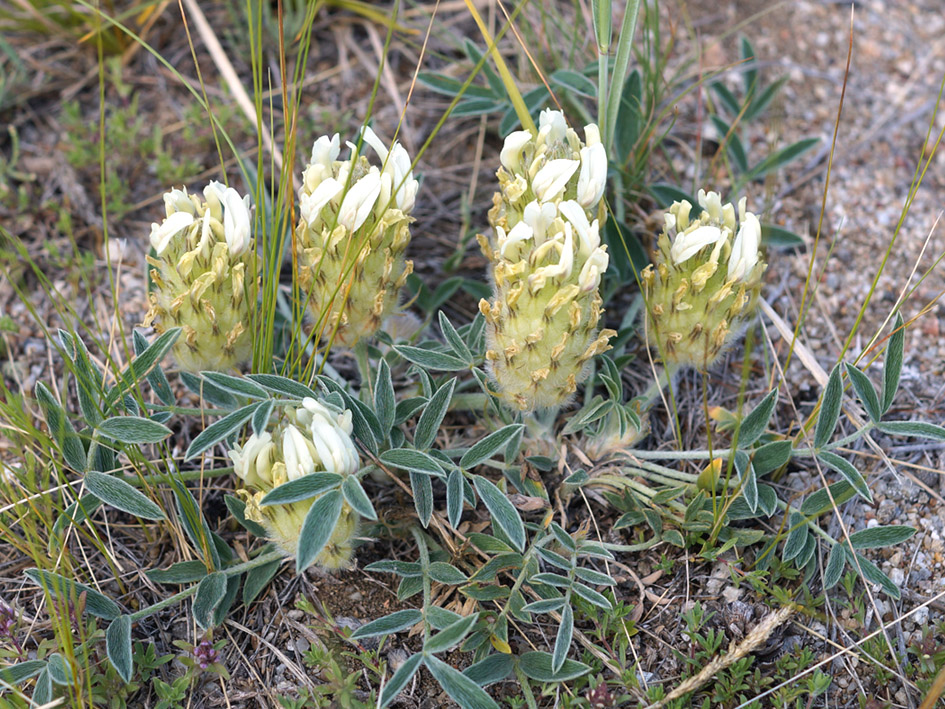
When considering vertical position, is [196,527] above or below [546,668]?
above

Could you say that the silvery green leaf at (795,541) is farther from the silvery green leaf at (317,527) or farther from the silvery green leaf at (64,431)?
the silvery green leaf at (64,431)

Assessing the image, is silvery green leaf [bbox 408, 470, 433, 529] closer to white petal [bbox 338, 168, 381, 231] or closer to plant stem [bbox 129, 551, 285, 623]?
plant stem [bbox 129, 551, 285, 623]

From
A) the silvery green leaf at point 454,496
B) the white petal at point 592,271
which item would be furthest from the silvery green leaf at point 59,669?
the white petal at point 592,271

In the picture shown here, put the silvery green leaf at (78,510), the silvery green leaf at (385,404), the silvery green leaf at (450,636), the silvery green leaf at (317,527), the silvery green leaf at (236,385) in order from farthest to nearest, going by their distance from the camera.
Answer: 1. the silvery green leaf at (385,404)
2. the silvery green leaf at (78,510)
3. the silvery green leaf at (236,385)
4. the silvery green leaf at (450,636)
5. the silvery green leaf at (317,527)

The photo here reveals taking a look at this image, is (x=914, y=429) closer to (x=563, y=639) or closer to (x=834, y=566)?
(x=834, y=566)

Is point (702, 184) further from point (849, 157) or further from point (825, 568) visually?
point (825, 568)

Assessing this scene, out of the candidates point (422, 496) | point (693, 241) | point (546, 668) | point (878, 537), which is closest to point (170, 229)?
point (422, 496)
